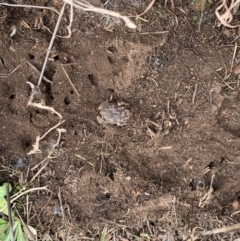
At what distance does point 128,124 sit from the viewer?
5.37ft

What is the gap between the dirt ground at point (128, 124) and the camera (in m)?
1.60

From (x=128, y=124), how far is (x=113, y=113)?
77 mm

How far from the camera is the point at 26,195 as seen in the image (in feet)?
5.47

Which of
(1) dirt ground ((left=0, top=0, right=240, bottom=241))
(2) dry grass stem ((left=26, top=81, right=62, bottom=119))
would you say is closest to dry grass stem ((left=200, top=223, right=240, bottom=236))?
(1) dirt ground ((left=0, top=0, right=240, bottom=241))

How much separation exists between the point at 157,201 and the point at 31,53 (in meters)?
0.76

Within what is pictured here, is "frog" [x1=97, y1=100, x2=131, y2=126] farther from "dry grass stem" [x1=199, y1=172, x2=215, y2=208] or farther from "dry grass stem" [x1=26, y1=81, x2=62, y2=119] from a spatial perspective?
"dry grass stem" [x1=199, y1=172, x2=215, y2=208]

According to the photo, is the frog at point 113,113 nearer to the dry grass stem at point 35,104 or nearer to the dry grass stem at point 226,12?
the dry grass stem at point 35,104

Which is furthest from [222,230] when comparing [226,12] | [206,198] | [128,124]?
[226,12]

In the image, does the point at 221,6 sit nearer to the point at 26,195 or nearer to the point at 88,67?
the point at 88,67

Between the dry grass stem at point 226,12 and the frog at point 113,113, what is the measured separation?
48 centimetres

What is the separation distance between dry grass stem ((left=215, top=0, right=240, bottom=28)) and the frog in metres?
0.48

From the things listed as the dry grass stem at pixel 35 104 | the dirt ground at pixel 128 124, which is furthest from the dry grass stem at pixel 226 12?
the dry grass stem at pixel 35 104

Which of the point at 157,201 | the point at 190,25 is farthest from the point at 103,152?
the point at 190,25

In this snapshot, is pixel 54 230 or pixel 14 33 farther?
pixel 54 230
